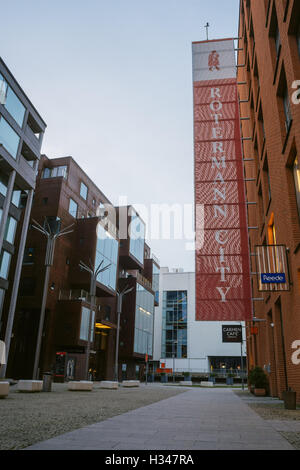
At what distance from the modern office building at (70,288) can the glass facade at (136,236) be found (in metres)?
1.70

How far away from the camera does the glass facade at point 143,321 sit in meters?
58.5

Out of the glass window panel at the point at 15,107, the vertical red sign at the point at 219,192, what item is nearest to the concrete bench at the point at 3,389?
the vertical red sign at the point at 219,192

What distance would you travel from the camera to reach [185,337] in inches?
3398

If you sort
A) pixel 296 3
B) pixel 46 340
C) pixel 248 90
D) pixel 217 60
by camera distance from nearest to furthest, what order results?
pixel 296 3, pixel 217 60, pixel 248 90, pixel 46 340

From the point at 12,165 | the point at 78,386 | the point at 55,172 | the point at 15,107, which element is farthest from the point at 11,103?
the point at 78,386

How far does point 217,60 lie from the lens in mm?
22375

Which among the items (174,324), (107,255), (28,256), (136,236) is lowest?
(174,324)

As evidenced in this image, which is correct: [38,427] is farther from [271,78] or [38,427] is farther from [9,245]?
[9,245]

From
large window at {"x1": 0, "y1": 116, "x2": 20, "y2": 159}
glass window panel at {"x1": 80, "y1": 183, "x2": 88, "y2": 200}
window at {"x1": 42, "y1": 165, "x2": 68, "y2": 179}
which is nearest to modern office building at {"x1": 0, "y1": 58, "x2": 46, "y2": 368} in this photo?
large window at {"x1": 0, "y1": 116, "x2": 20, "y2": 159}

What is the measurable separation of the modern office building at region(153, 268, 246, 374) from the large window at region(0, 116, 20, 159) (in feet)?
200

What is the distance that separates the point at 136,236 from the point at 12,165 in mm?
32152

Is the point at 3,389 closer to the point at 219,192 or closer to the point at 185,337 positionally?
the point at 219,192
